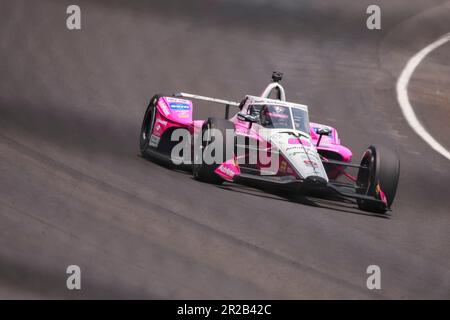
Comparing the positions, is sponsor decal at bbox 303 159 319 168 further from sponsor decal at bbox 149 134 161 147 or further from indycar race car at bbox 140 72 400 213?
sponsor decal at bbox 149 134 161 147

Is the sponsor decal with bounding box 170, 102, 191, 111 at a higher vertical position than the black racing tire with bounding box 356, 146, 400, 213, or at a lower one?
higher

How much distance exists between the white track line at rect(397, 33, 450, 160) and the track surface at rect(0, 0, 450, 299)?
158 mm

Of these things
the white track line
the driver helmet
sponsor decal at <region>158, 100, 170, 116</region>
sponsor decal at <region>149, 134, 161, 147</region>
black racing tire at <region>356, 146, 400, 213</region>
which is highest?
the white track line

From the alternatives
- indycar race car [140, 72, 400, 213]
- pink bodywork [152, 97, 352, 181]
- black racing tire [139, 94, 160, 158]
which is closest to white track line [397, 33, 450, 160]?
pink bodywork [152, 97, 352, 181]

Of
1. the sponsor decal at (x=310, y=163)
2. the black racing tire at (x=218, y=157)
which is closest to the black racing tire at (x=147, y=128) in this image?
the black racing tire at (x=218, y=157)

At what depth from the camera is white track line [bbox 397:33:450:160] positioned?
1769cm

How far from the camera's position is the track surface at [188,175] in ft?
32.4

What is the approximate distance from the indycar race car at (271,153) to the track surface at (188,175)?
0.95ft

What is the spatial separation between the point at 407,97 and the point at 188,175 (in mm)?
7626

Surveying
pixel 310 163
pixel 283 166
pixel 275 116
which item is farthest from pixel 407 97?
pixel 310 163

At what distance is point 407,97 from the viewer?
2028cm

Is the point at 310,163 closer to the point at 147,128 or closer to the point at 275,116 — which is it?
the point at 275,116

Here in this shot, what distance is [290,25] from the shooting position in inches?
914

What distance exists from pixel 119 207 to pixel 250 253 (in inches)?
70.0
